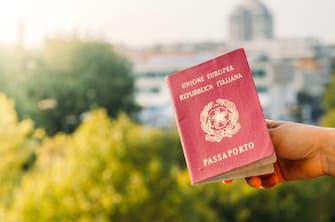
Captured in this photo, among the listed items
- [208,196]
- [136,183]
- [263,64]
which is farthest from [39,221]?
[263,64]

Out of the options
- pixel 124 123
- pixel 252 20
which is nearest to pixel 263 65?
pixel 252 20

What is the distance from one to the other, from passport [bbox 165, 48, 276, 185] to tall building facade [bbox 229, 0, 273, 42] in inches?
1889

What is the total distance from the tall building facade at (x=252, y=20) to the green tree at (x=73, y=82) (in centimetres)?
1971

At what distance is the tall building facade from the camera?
163 feet

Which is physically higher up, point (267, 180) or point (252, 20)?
point (267, 180)

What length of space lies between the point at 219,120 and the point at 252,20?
50225 millimetres

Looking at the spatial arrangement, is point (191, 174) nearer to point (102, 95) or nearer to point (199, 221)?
point (199, 221)

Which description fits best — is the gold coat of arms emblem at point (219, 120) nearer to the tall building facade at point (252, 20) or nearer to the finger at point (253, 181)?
the finger at point (253, 181)

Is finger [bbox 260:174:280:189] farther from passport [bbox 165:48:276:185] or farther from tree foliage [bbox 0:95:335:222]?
tree foliage [bbox 0:95:335:222]

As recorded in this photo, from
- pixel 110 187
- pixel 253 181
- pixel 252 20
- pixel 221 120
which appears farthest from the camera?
pixel 252 20

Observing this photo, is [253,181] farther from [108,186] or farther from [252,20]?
[252,20]

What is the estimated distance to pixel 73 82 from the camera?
28859 mm

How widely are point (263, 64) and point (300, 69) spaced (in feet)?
20.2

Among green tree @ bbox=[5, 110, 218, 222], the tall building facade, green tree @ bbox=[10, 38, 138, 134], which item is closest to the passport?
green tree @ bbox=[5, 110, 218, 222]
